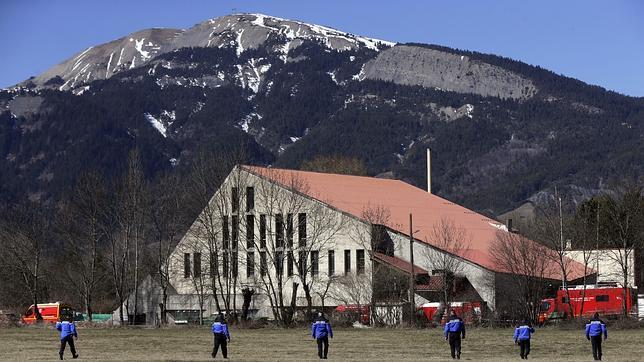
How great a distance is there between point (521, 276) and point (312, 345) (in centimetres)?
2915

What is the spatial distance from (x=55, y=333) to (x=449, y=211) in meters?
47.1

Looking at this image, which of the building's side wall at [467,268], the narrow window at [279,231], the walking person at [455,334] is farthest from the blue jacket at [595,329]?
the narrow window at [279,231]

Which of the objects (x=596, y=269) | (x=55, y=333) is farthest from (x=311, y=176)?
(x=55, y=333)

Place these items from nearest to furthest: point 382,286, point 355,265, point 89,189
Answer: point 382,286 < point 355,265 < point 89,189

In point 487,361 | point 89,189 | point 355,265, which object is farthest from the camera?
point 89,189

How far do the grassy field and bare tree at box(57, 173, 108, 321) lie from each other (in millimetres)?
21637

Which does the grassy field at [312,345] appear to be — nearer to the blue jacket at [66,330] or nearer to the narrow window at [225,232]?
the blue jacket at [66,330]

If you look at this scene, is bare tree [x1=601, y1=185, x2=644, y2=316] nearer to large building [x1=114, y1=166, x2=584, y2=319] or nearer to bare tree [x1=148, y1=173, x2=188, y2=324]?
large building [x1=114, y1=166, x2=584, y2=319]

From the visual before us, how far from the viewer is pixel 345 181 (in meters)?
104

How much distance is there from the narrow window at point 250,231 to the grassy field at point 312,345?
713 inches

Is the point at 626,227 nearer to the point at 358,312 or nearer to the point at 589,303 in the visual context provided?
the point at 589,303

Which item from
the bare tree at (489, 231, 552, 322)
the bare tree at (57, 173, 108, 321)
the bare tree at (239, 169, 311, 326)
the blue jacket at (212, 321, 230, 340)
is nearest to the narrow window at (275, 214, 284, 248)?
the bare tree at (239, 169, 311, 326)

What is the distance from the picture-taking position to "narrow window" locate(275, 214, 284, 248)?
88312mm

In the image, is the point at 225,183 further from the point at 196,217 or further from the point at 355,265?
the point at 355,265
